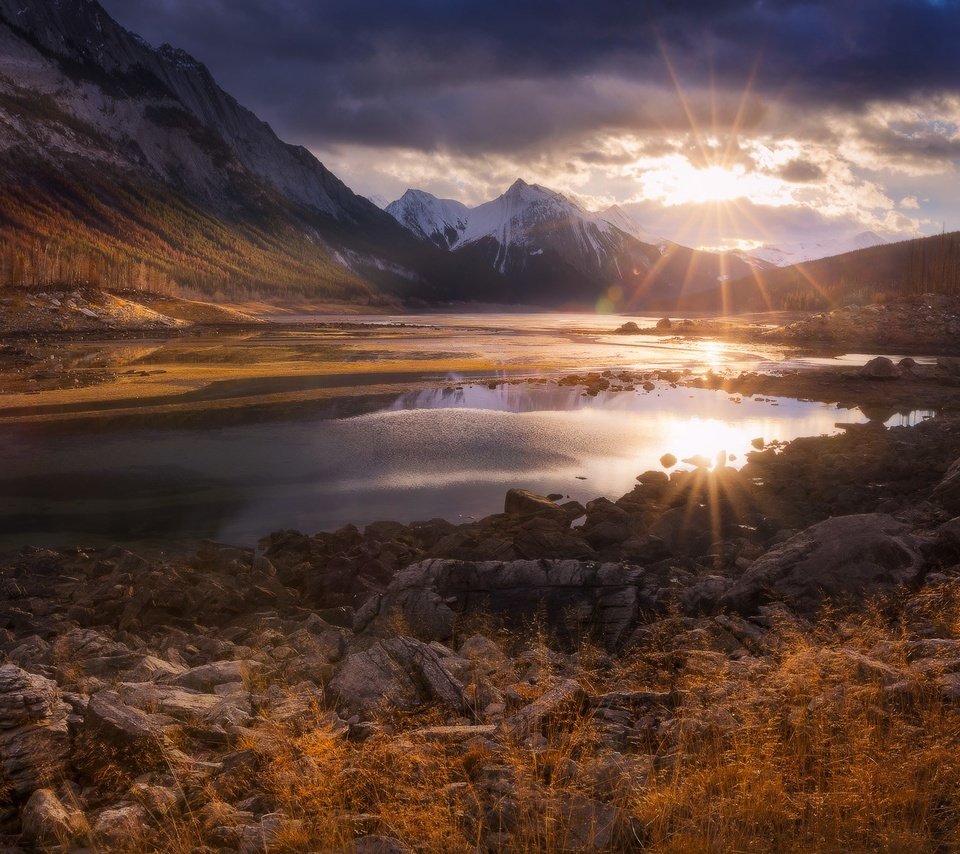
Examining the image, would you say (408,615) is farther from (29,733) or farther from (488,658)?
(29,733)

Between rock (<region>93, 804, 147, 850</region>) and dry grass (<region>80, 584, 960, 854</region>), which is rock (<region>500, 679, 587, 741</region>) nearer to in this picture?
dry grass (<region>80, 584, 960, 854</region>)

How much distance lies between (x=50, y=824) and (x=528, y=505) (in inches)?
537

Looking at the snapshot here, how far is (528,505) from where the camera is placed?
60.1 feet

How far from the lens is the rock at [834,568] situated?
Result: 10.3m

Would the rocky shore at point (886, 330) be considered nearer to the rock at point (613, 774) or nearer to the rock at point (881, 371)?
the rock at point (881, 371)

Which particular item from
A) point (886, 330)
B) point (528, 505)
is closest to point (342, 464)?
point (528, 505)

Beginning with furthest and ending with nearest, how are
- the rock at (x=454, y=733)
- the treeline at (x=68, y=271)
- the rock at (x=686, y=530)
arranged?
1. the treeline at (x=68, y=271)
2. the rock at (x=686, y=530)
3. the rock at (x=454, y=733)

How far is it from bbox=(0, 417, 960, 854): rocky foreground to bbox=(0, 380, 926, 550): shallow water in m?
4.76

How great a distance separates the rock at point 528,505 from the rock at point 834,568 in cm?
720

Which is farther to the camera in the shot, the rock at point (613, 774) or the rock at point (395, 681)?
the rock at point (395, 681)

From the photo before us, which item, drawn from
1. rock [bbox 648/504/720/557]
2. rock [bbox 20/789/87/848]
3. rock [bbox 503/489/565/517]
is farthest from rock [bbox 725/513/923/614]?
rock [bbox 20/789/87/848]

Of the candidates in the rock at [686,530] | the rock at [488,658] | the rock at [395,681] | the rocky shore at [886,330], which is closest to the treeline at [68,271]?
the rocky shore at [886,330]

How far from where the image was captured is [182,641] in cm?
1087

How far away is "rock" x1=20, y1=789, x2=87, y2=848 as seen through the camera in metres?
5.43
